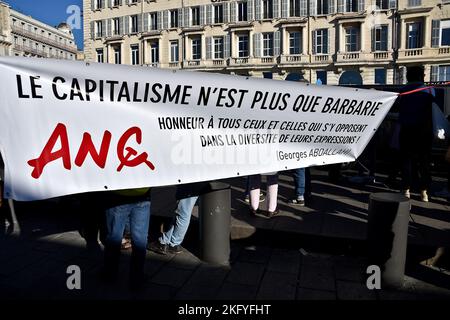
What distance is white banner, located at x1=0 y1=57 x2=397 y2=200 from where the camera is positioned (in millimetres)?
2418

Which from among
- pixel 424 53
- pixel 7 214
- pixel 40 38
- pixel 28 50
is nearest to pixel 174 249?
pixel 7 214

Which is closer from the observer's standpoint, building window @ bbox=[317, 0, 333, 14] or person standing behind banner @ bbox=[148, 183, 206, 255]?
person standing behind banner @ bbox=[148, 183, 206, 255]

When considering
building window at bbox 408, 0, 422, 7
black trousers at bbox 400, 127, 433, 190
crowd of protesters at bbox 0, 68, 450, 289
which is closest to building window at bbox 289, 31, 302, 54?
building window at bbox 408, 0, 422, 7

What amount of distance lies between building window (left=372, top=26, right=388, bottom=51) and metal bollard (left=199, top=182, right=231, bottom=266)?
102 ft

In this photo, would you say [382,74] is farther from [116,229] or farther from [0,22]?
[0,22]

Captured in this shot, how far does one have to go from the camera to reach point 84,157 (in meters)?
2.61

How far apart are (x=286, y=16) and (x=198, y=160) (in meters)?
32.5

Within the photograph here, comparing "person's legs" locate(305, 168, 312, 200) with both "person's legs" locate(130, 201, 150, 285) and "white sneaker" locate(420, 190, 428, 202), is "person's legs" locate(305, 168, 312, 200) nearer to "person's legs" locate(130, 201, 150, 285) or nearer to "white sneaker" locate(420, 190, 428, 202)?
"white sneaker" locate(420, 190, 428, 202)

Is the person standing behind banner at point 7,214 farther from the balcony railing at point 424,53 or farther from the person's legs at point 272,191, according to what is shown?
the balcony railing at point 424,53

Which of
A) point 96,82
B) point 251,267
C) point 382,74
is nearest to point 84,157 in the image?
point 96,82

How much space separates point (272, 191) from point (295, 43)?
1195 inches

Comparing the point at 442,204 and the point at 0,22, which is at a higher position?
the point at 0,22

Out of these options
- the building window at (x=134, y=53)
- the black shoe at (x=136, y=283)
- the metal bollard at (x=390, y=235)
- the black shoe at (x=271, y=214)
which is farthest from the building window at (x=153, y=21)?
the metal bollard at (x=390, y=235)

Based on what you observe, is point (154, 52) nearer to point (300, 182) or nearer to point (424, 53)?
point (424, 53)
